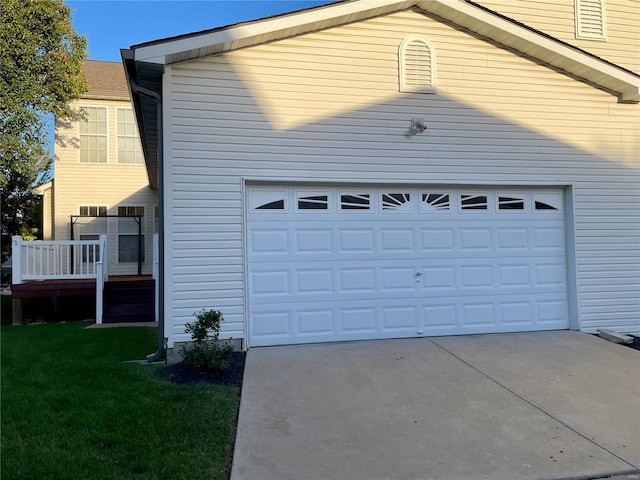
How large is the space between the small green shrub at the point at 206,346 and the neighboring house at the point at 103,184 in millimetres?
8976

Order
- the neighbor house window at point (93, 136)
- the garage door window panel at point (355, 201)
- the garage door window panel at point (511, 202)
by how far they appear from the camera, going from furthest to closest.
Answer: the neighbor house window at point (93, 136)
the garage door window panel at point (511, 202)
the garage door window panel at point (355, 201)

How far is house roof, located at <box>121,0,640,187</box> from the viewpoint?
570 cm

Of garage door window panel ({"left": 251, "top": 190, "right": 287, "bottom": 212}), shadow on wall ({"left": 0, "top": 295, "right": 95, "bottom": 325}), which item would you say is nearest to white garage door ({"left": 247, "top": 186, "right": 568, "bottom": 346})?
garage door window panel ({"left": 251, "top": 190, "right": 287, "bottom": 212})

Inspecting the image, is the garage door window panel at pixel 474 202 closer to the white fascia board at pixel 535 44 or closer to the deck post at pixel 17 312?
the white fascia board at pixel 535 44

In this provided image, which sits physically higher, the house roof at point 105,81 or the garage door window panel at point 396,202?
the house roof at point 105,81

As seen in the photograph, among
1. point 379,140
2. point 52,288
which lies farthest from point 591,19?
point 52,288

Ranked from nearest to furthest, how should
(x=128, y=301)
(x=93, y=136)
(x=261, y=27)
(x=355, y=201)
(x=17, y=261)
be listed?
(x=261, y=27)
(x=355, y=201)
(x=17, y=261)
(x=128, y=301)
(x=93, y=136)

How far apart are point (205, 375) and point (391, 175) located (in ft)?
12.7

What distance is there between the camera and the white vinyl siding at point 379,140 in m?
5.91

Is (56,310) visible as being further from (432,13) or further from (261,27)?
(432,13)

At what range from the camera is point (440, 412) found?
3938 millimetres

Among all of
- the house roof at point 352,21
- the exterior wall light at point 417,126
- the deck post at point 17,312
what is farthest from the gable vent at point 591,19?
the deck post at point 17,312

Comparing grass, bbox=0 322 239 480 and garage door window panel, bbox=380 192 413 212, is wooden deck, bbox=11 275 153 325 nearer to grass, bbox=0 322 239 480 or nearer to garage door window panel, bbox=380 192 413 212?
grass, bbox=0 322 239 480

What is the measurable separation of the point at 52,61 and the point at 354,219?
12172 mm
